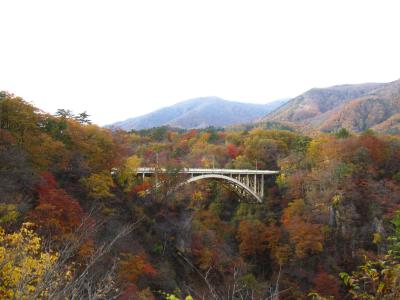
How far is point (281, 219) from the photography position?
94.1 feet

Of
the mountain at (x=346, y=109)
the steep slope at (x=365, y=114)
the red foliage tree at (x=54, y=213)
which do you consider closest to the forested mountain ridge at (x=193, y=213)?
the red foliage tree at (x=54, y=213)

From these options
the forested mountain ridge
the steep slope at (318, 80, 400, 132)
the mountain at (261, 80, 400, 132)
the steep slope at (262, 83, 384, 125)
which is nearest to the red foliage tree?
the forested mountain ridge

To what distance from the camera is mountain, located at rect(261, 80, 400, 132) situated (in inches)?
3605

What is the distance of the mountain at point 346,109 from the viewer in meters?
91.6

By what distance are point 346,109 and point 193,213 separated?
89458 mm

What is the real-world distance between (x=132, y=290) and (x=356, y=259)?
16832 mm

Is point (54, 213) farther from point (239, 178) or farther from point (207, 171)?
point (239, 178)

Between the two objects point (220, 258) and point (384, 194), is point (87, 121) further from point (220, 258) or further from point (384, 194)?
point (384, 194)

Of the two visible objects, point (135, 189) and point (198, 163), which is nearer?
point (135, 189)

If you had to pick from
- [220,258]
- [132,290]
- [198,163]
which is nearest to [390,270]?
[132,290]

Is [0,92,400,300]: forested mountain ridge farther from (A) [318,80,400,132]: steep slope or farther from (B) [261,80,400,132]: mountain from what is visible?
(A) [318,80,400,132]: steep slope

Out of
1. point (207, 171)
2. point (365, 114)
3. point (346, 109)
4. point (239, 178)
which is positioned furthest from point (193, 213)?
point (346, 109)

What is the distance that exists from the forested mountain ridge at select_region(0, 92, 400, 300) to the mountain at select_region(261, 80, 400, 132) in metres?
48.7

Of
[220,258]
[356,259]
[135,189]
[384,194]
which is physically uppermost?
[135,189]
